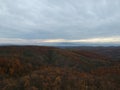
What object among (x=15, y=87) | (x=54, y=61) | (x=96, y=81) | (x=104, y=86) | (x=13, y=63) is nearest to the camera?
(x=15, y=87)

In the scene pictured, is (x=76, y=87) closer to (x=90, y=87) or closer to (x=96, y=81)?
(x=90, y=87)

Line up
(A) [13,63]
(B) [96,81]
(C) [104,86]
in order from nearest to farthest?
(C) [104,86]
(B) [96,81]
(A) [13,63]

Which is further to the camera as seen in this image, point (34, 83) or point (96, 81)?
point (96, 81)

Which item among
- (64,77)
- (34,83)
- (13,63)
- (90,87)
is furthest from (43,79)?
(13,63)

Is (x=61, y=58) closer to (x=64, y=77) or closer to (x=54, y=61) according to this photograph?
(x=54, y=61)

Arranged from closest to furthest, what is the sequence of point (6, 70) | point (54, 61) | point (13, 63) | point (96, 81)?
point (96, 81) < point (6, 70) < point (13, 63) < point (54, 61)

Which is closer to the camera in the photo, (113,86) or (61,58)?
(113,86)

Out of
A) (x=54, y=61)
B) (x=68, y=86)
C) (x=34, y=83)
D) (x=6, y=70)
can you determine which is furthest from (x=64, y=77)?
(x=54, y=61)

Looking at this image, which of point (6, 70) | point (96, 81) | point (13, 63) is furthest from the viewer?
point (13, 63)
